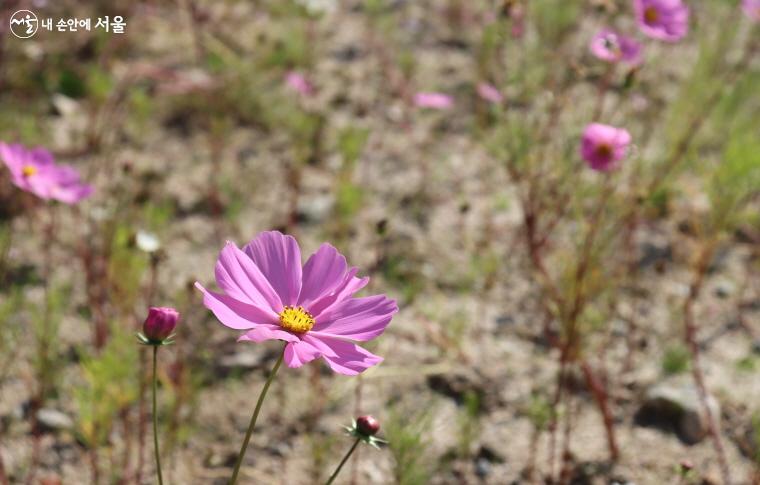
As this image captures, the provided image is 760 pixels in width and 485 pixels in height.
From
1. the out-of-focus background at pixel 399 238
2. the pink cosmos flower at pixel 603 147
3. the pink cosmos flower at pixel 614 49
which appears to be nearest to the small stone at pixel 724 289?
the out-of-focus background at pixel 399 238

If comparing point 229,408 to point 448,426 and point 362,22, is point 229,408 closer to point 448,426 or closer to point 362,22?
point 448,426

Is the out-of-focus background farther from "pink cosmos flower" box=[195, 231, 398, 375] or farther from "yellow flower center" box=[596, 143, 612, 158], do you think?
"pink cosmos flower" box=[195, 231, 398, 375]

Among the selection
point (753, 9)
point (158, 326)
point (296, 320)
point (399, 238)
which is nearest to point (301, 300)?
point (296, 320)

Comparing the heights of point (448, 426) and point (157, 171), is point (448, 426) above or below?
below

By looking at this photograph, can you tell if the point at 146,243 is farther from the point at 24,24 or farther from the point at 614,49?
the point at 24,24

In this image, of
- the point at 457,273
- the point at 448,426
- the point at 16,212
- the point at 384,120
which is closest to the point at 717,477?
the point at 448,426

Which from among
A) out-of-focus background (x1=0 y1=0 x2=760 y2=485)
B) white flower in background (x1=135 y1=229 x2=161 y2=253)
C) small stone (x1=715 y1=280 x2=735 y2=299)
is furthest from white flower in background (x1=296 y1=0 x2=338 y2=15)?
small stone (x1=715 y1=280 x2=735 y2=299)

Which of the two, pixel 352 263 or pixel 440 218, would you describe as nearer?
pixel 352 263
